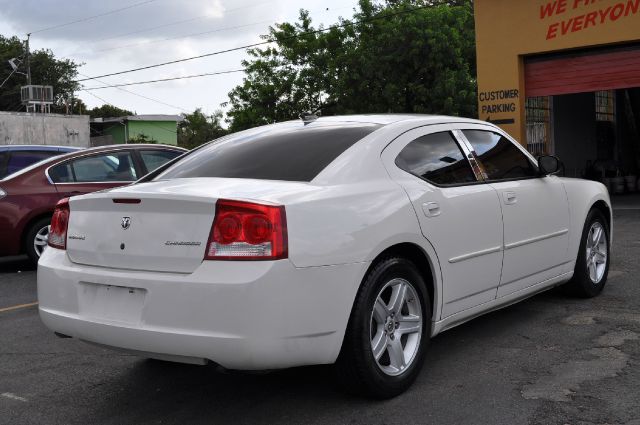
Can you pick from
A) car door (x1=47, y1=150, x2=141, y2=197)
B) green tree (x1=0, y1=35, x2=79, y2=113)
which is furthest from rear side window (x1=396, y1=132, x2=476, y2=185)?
green tree (x1=0, y1=35, x2=79, y2=113)

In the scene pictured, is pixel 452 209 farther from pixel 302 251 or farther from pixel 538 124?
pixel 538 124

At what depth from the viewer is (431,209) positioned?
4.07m

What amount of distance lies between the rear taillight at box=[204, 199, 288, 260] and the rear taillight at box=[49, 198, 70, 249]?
1.08 m

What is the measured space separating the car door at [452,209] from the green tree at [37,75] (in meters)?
57.8

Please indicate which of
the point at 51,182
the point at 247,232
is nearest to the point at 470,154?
the point at 247,232

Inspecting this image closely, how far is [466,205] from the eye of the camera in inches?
171

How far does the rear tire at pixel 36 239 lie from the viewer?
8508 mm

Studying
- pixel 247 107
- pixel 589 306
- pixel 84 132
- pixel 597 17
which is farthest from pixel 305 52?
Result: pixel 589 306

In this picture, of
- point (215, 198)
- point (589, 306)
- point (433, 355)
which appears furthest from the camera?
point (589, 306)

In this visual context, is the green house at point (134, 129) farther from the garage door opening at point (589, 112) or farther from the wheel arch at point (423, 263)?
the wheel arch at point (423, 263)

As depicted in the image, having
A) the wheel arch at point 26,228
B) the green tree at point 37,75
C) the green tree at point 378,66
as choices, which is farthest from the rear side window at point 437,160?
the green tree at point 37,75

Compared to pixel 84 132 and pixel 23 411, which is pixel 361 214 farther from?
pixel 84 132

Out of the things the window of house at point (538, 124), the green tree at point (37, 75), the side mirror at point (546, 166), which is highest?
the green tree at point (37, 75)

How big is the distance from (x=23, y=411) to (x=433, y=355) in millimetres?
2406
